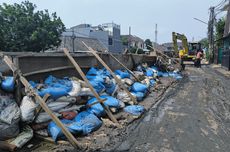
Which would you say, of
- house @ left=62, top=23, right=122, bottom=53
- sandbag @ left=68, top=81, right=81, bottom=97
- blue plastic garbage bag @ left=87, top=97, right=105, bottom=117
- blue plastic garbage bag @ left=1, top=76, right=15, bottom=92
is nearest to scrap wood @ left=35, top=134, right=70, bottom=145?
blue plastic garbage bag @ left=1, top=76, right=15, bottom=92

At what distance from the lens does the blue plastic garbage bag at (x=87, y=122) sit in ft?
16.8

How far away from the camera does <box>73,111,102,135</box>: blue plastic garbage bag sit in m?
5.11

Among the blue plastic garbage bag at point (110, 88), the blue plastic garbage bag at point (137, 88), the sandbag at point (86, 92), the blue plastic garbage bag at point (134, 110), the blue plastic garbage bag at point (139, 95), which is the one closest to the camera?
the sandbag at point (86, 92)

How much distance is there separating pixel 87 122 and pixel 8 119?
1518 mm

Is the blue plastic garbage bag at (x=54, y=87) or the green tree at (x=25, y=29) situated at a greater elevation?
the green tree at (x=25, y=29)

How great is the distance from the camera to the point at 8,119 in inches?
176

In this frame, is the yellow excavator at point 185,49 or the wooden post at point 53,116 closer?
the wooden post at point 53,116

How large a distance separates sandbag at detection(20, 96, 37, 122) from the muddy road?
4.90 feet

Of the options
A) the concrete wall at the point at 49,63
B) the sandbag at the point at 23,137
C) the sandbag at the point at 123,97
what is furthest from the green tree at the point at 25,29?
the sandbag at the point at 23,137

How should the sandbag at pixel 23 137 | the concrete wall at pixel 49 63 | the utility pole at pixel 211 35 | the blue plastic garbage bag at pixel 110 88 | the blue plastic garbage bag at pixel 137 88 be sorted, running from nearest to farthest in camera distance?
the sandbag at pixel 23 137, the concrete wall at pixel 49 63, the blue plastic garbage bag at pixel 110 88, the blue plastic garbage bag at pixel 137 88, the utility pole at pixel 211 35

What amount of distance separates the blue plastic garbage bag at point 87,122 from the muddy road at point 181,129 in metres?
0.64

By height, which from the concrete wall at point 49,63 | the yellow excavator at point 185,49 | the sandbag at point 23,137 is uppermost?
the yellow excavator at point 185,49

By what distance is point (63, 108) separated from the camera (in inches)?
213

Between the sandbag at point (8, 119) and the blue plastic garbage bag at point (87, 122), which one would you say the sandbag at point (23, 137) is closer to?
the sandbag at point (8, 119)
